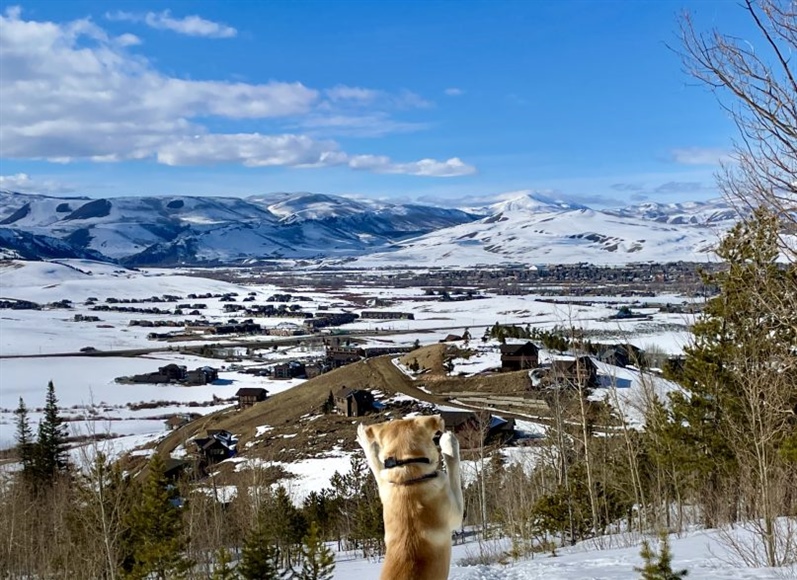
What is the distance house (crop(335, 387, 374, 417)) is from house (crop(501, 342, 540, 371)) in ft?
43.3

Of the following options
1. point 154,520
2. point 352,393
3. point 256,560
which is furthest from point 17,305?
point 256,560

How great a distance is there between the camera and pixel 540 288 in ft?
630

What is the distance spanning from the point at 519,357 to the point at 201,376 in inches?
1484

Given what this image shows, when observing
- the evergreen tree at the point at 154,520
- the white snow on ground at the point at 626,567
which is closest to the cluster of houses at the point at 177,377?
the evergreen tree at the point at 154,520

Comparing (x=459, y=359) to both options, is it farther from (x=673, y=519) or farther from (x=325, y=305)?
(x=325, y=305)

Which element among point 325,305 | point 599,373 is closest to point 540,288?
point 325,305

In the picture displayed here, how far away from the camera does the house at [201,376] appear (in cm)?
7662

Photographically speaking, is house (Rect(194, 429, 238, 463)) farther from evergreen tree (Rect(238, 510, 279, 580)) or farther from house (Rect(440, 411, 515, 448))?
evergreen tree (Rect(238, 510, 279, 580))

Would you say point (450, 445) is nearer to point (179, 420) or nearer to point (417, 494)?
point (417, 494)

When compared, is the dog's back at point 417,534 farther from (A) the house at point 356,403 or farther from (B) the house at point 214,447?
(A) the house at point 356,403

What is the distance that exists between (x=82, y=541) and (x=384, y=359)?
1701 inches

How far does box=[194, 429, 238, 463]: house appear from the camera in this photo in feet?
150

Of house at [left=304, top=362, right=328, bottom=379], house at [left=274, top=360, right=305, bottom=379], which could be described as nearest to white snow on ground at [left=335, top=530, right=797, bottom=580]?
house at [left=304, top=362, right=328, bottom=379]

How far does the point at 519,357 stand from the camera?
5847 cm
